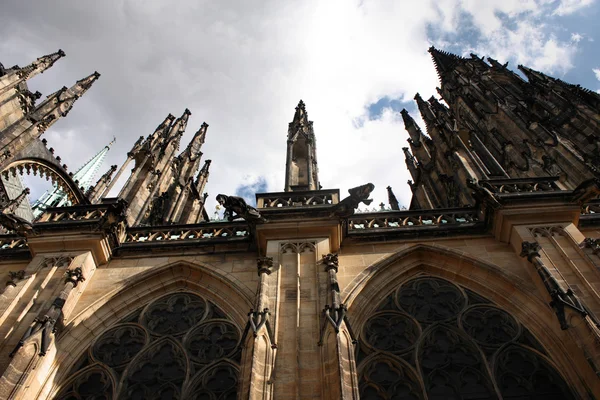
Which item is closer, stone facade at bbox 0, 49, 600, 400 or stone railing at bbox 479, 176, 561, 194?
stone facade at bbox 0, 49, 600, 400

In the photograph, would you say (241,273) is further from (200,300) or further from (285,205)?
(285,205)

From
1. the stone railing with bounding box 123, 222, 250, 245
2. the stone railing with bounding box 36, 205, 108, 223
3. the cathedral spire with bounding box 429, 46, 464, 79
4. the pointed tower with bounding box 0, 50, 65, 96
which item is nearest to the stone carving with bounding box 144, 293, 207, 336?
the stone railing with bounding box 123, 222, 250, 245

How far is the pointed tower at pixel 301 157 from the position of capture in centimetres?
1088

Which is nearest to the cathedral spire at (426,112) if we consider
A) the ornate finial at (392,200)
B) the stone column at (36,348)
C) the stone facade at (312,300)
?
the ornate finial at (392,200)

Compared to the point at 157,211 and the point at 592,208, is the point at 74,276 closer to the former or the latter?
the point at 157,211

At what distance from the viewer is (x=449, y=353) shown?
7.14 meters

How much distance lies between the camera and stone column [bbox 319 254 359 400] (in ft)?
18.2

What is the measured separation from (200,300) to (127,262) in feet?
5.63

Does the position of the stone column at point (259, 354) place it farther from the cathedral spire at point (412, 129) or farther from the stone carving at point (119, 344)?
the cathedral spire at point (412, 129)

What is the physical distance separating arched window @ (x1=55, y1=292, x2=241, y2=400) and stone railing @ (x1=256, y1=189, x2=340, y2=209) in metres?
2.26

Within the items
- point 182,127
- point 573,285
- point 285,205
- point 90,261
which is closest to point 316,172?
point 285,205

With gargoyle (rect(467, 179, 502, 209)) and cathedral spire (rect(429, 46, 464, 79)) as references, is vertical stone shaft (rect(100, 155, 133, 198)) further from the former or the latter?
cathedral spire (rect(429, 46, 464, 79))

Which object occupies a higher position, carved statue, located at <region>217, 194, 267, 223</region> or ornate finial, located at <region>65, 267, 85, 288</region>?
carved statue, located at <region>217, 194, 267, 223</region>

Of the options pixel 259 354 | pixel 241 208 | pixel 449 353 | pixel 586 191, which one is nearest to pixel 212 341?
pixel 259 354
